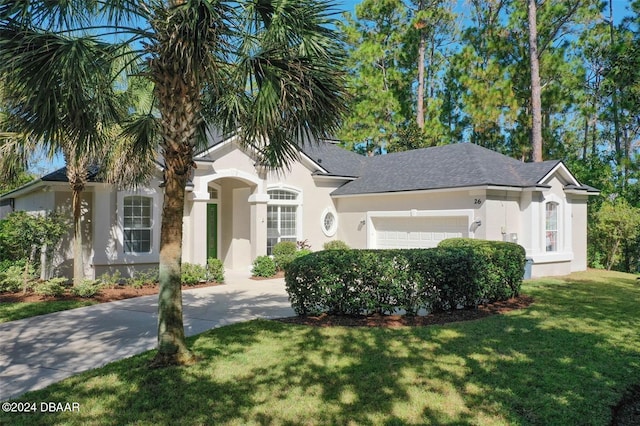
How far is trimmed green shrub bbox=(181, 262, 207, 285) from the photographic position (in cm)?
1442

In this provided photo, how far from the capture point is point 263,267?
16469mm

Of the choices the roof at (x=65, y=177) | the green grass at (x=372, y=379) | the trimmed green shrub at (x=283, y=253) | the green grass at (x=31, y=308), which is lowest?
the green grass at (x=31, y=308)

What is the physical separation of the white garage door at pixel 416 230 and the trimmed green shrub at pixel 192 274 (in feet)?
25.3

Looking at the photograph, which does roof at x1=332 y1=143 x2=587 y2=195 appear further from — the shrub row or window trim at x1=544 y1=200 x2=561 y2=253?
the shrub row

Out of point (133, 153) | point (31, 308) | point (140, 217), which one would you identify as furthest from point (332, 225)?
point (31, 308)

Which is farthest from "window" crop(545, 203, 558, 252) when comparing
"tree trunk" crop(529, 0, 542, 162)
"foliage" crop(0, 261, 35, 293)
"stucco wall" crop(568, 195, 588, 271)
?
"foliage" crop(0, 261, 35, 293)

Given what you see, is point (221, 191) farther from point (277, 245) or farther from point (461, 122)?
point (461, 122)

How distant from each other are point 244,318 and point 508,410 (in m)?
5.95

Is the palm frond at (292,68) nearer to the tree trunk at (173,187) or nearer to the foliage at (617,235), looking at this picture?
the tree trunk at (173,187)

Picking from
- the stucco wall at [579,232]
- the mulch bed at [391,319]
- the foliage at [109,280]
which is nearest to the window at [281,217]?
the foliage at [109,280]

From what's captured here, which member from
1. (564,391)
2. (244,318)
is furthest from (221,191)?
(564,391)

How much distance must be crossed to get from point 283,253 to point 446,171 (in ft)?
22.7

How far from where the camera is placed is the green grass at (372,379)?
4.98m

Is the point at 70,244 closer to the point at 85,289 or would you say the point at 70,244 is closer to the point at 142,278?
the point at 142,278
